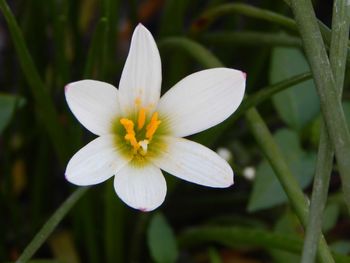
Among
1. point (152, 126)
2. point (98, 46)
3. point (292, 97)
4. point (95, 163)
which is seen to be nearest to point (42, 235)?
point (95, 163)

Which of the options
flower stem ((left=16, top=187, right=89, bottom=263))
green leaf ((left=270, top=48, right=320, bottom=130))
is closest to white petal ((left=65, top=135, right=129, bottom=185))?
flower stem ((left=16, top=187, right=89, bottom=263))

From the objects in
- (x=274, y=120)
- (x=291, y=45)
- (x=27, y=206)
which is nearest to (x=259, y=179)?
(x=291, y=45)

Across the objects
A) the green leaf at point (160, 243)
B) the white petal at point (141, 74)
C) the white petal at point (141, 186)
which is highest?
the white petal at point (141, 74)

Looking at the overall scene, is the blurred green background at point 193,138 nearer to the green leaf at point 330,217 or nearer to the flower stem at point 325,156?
the green leaf at point 330,217

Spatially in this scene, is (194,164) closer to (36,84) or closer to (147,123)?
(147,123)

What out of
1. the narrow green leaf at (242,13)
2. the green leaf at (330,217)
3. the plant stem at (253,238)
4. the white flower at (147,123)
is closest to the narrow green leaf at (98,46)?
the white flower at (147,123)

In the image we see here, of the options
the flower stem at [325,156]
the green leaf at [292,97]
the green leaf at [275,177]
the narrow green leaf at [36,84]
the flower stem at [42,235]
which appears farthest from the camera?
the green leaf at [292,97]

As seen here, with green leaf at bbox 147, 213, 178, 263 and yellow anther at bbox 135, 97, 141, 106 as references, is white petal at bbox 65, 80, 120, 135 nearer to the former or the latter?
yellow anther at bbox 135, 97, 141, 106
